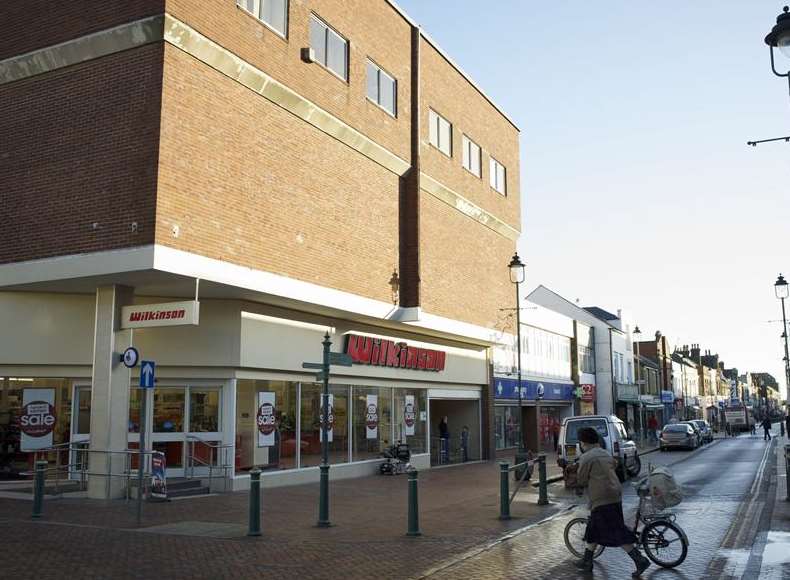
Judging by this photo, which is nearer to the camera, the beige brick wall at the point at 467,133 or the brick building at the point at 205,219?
the brick building at the point at 205,219

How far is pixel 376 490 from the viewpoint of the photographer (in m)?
20.1

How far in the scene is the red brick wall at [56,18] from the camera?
16842 mm

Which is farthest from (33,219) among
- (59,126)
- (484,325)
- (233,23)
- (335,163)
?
(484,325)

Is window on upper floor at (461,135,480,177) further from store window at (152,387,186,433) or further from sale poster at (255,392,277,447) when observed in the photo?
store window at (152,387,186,433)

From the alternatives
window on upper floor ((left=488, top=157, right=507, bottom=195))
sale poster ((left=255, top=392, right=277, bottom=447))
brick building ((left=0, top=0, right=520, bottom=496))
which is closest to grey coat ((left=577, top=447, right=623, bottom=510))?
brick building ((left=0, top=0, right=520, bottom=496))

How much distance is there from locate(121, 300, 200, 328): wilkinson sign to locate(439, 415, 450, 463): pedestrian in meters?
16.2

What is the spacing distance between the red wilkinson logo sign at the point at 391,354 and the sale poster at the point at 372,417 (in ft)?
3.93

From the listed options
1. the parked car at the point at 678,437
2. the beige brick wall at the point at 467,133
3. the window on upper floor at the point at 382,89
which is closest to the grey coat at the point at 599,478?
the window on upper floor at the point at 382,89

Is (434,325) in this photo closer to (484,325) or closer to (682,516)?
(484,325)

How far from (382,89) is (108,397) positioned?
13.1 meters

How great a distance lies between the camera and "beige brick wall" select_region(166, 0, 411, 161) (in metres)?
17.9

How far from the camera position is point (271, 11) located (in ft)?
64.8

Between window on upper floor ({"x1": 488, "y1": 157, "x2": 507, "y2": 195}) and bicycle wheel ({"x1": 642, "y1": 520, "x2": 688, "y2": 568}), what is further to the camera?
window on upper floor ({"x1": 488, "y1": 157, "x2": 507, "y2": 195})

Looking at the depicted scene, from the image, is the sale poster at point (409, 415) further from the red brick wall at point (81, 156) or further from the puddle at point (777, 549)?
the puddle at point (777, 549)
